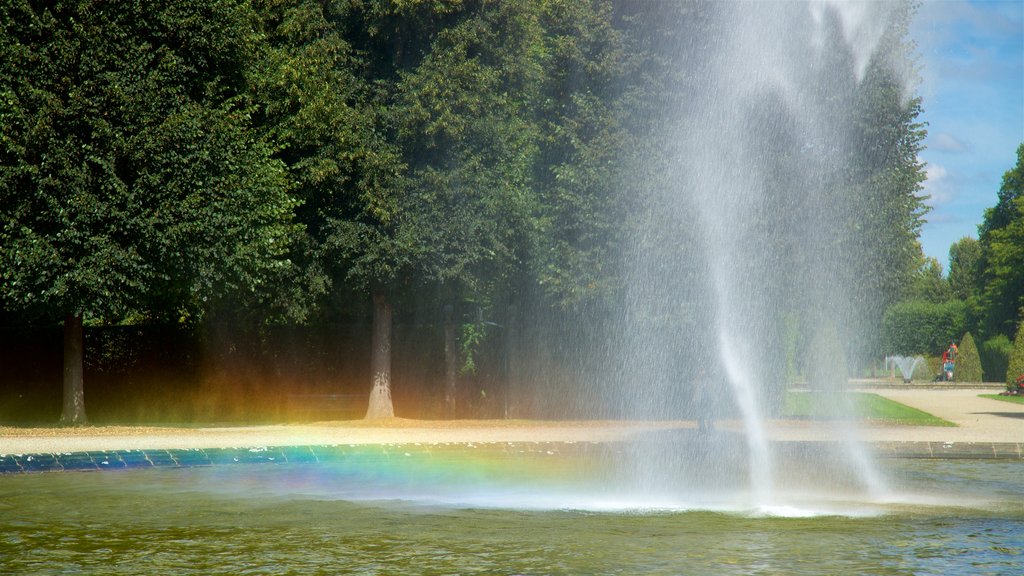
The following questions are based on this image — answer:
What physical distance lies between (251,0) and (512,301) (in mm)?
10513

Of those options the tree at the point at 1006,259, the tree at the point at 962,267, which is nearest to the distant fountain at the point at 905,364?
the tree at the point at 1006,259

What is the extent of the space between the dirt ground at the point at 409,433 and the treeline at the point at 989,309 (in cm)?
4821

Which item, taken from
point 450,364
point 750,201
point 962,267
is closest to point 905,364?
point 962,267

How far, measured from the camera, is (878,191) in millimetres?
27953

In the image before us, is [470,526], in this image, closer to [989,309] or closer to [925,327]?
[989,309]

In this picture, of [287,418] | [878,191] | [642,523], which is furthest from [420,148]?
[642,523]

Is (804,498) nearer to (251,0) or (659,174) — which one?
(659,174)

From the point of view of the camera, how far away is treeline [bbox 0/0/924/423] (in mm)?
23641

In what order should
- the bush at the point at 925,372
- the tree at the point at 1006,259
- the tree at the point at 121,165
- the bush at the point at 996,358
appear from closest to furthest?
the tree at the point at 121,165 → the bush at the point at 996,358 → the tree at the point at 1006,259 → the bush at the point at 925,372

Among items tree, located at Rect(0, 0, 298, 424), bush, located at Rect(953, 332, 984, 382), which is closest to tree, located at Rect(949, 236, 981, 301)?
bush, located at Rect(953, 332, 984, 382)

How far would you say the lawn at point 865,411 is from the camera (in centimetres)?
2836

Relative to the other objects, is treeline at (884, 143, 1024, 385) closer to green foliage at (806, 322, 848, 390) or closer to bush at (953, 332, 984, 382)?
bush at (953, 332, 984, 382)

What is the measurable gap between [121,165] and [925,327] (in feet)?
298

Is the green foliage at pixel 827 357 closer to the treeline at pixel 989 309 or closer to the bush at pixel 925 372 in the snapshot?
the treeline at pixel 989 309
